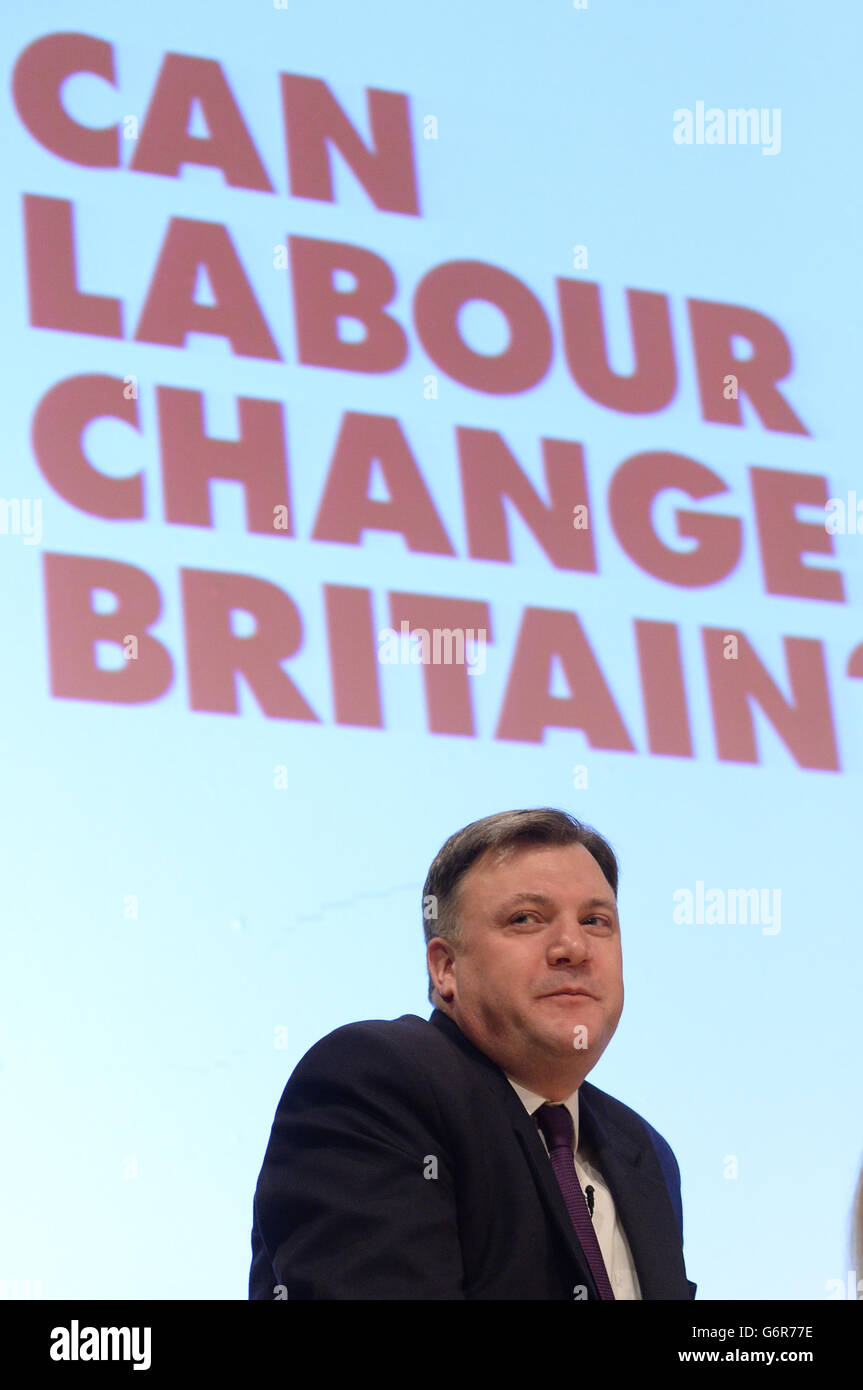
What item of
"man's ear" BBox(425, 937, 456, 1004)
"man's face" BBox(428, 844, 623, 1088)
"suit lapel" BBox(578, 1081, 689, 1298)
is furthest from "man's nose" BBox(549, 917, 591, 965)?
"suit lapel" BBox(578, 1081, 689, 1298)

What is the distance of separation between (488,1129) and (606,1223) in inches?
11.2

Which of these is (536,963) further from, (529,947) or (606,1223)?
(606,1223)

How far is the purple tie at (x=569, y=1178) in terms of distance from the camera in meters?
1.98

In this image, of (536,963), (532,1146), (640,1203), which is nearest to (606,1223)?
(640,1203)

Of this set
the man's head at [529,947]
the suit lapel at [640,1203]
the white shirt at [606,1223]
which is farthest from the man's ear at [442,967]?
the suit lapel at [640,1203]

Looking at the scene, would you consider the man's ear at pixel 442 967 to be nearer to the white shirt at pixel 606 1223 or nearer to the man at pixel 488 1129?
the man at pixel 488 1129

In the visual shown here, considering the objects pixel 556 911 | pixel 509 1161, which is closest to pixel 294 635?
pixel 556 911

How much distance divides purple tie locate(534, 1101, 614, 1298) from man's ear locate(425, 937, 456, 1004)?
0.21 metres

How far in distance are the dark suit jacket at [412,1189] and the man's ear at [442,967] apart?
0.09m

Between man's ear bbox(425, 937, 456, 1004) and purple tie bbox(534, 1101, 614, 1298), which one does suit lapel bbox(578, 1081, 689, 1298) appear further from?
man's ear bbox(425, 937, 456, 1004)

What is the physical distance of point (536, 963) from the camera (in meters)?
2.16

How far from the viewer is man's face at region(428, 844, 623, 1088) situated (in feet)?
7.02

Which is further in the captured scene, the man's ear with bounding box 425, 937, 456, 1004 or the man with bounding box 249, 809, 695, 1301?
the man's ear with bounding box 425, 937, 456, 1004
